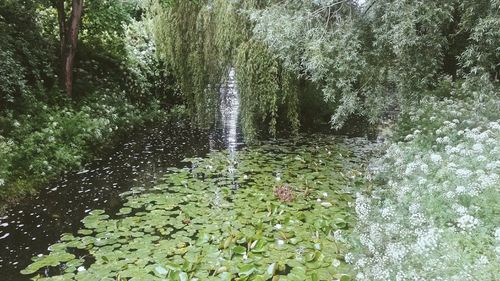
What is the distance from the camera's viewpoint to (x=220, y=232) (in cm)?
468

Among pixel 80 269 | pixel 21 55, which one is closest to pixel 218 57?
pixel 21 55

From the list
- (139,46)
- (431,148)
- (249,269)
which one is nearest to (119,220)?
(249,269)

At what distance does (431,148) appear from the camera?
4.78 meters

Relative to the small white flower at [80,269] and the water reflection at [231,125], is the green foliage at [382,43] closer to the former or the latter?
the water reflection at [231,125]

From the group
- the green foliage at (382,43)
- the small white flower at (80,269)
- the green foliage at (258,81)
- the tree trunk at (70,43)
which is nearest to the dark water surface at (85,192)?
the small white flower at (80,269)

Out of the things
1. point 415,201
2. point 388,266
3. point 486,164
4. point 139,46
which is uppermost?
point 139,46

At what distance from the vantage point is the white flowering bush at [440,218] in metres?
2.67

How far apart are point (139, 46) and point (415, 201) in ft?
33.9

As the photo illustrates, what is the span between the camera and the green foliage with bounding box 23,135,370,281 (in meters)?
3.87

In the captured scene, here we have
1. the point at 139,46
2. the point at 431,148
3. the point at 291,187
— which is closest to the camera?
the point at 431,148

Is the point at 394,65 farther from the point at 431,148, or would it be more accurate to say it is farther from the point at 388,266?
the point at 388,266

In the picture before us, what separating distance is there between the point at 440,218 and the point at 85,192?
4848 mm

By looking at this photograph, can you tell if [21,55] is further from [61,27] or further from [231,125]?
[231,125]

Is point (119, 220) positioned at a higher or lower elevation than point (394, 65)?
lower
